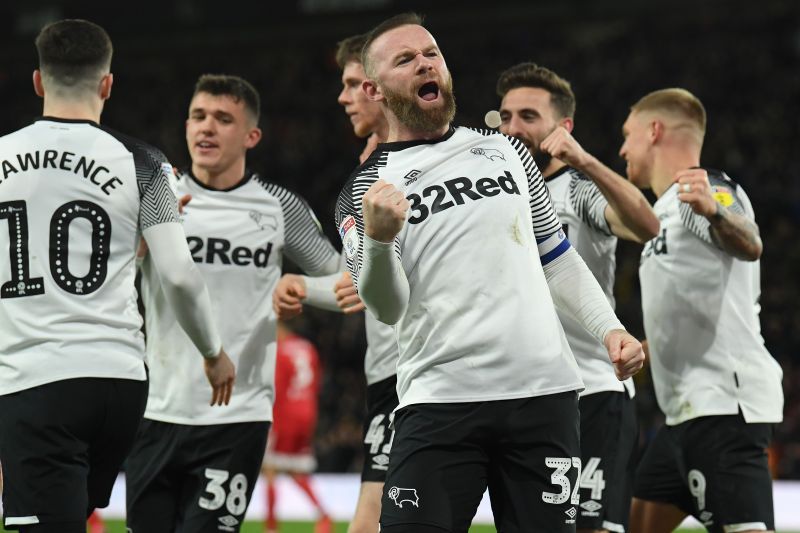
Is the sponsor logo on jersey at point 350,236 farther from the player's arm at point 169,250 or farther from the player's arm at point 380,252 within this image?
the player's arm at point 169,250

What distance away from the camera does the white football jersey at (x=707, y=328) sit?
5691 millimetres

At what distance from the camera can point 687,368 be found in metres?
5.81

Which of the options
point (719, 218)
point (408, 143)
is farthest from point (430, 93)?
point (719, 218)

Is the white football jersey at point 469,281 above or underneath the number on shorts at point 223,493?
above

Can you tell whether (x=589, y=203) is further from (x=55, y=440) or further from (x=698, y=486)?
(x=55, y=440)

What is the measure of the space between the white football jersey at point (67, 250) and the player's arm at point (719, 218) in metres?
2.37

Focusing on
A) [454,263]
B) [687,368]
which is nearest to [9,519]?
[454,263]

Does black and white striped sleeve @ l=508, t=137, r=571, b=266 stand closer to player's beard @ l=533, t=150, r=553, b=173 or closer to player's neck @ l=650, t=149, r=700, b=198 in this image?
player's beard @ l=533, t=150, r=553, b=173

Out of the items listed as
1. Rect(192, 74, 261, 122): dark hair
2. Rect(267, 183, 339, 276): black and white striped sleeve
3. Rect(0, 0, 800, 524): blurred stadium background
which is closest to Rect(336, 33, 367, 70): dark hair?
Rect(192, 74, 261, 122): dark hair

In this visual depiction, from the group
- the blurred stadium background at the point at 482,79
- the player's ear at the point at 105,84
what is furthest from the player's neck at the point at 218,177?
the blurred stadium background at the point at 482,79

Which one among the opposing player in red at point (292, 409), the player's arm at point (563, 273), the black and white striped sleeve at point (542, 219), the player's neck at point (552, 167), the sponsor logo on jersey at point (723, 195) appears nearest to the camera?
the player's arm at point (563, 273)

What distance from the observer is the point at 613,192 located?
5055 mm

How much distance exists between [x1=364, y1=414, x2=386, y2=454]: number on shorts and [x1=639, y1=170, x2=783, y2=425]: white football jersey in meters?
1.54

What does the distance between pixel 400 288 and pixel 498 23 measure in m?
17.8
